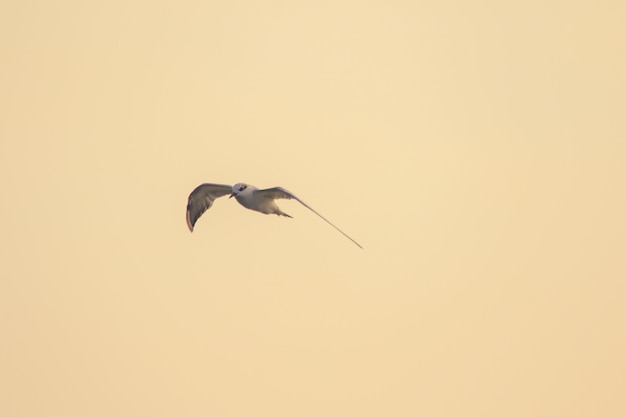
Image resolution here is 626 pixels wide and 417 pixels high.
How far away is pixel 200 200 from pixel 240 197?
402cm

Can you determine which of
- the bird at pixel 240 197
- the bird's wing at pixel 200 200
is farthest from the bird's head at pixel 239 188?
the bird's wing at pixel 200 200

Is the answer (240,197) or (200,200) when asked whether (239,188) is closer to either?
(240,197)

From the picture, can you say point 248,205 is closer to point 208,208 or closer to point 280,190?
point 280,190

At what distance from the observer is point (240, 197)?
3203 cm

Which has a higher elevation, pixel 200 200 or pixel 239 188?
pixel 200 200

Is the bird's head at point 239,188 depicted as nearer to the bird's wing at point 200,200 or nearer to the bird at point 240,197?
the bird at point 240,197

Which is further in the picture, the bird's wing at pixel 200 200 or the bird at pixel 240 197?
the bird's wing at pixel 200 200

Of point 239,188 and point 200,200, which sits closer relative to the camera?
point 239,188

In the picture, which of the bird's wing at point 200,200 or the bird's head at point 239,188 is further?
the bird's wing at point 200,200

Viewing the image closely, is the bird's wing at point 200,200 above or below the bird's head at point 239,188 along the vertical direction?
above

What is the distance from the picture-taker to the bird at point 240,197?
3167cm

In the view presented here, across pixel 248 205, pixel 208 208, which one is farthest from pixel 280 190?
pixel 208 208

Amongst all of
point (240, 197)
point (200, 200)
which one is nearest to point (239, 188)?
point (240, 197)

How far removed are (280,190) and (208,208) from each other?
565cm
